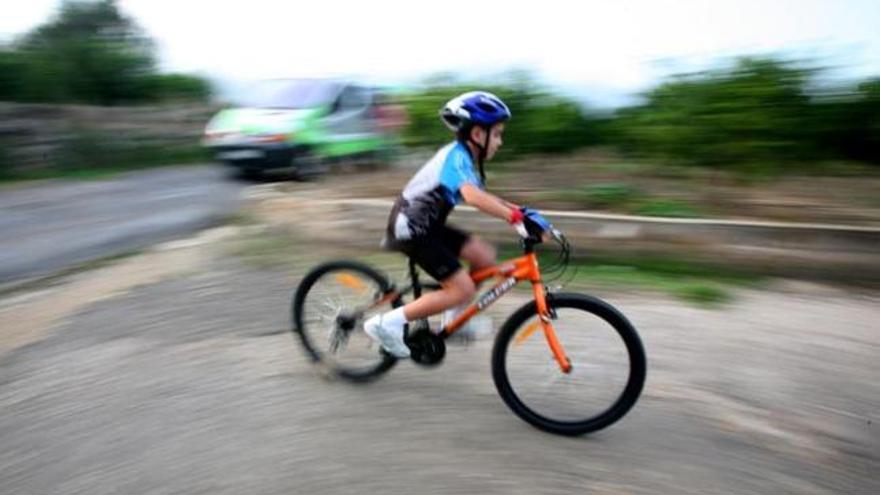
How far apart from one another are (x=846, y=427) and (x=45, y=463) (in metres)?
3.73

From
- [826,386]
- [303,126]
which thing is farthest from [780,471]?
[303,126]

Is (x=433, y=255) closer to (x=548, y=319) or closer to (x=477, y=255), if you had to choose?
(x=477, y=255)

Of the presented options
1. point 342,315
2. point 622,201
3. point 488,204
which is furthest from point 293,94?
point 488,204

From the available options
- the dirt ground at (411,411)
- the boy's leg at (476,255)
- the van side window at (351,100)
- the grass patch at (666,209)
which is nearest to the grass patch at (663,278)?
the dirt ground at (411,411)

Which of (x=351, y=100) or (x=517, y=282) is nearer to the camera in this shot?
(x=517, y=282)

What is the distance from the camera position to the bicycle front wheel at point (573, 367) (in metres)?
3.47

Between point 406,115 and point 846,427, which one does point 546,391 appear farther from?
point 406,115

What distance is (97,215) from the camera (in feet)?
31.7

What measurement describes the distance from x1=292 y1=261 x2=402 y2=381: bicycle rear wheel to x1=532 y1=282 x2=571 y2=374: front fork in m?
0.87

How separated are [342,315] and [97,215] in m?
6.69

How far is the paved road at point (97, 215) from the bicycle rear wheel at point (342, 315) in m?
3.66

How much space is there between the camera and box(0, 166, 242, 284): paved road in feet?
24.8

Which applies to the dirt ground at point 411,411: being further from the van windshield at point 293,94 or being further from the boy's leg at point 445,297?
the van windshield at point 293,94

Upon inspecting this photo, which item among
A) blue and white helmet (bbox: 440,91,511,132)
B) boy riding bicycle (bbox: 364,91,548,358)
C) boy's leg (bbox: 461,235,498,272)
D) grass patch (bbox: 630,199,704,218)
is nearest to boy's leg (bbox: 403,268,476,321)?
boy riding bicycle (bbox: 364,91,548,358)
